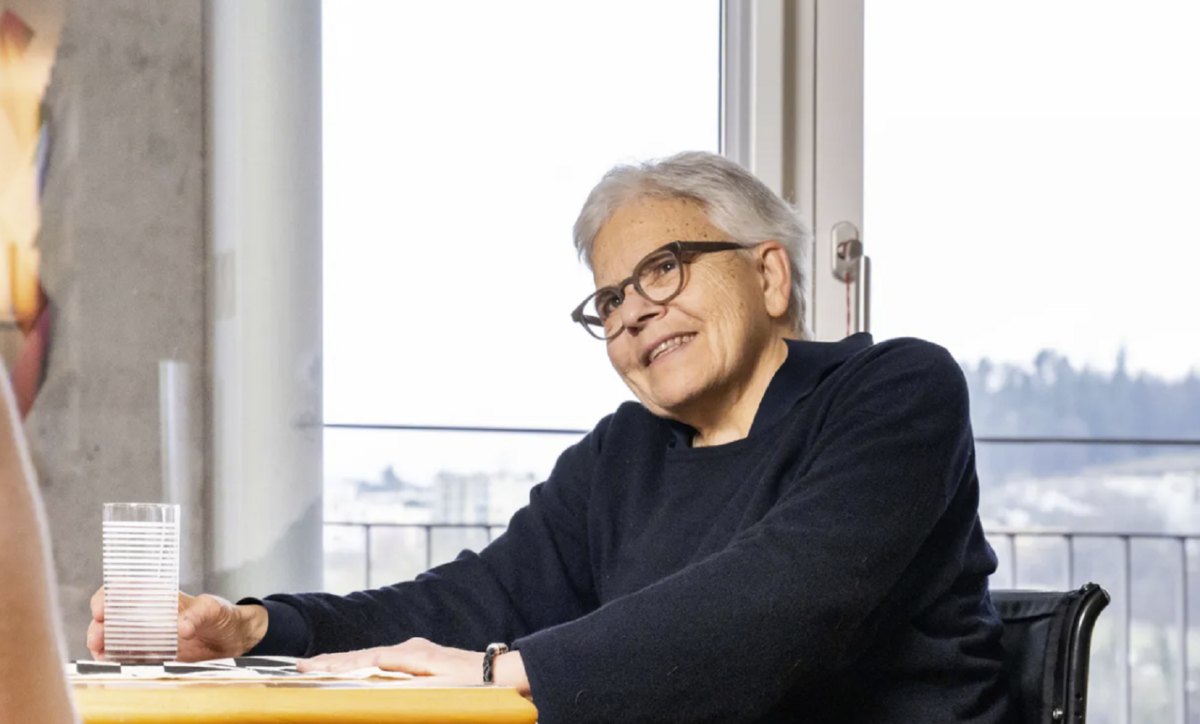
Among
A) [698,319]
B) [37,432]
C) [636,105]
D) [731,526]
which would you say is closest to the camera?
[731,526]

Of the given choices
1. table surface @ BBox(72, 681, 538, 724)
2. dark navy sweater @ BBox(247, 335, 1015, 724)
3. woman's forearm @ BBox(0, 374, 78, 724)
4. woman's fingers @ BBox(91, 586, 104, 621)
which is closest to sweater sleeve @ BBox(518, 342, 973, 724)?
dark navy sweater @ BBox(247, 335, 1015, 724)

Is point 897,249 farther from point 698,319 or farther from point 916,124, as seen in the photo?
point 698,319

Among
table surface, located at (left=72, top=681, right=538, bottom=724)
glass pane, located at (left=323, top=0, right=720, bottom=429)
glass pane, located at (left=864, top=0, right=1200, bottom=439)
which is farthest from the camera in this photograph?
glass pane, located at (left=864, top=0, right=1200, bottom=439)

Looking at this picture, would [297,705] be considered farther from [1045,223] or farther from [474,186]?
[1045,223]

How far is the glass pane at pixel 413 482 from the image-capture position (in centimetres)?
285

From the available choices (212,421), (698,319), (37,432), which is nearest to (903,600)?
(698,319)

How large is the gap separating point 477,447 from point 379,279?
41 cm

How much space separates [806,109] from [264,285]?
1157 millimetres

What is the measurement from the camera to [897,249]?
2.88 m

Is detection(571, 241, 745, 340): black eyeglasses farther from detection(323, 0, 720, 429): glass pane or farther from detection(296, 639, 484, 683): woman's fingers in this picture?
detection(323, 0, 720, 429): glass pane

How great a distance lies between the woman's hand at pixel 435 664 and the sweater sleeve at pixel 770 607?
0.06 ft

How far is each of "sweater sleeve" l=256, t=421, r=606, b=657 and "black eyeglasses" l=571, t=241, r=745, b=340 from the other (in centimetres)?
21

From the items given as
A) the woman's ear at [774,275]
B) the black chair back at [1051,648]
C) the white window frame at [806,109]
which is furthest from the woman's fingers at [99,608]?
the white window frame at [806,109]

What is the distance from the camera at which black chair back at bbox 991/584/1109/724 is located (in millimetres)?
1479
